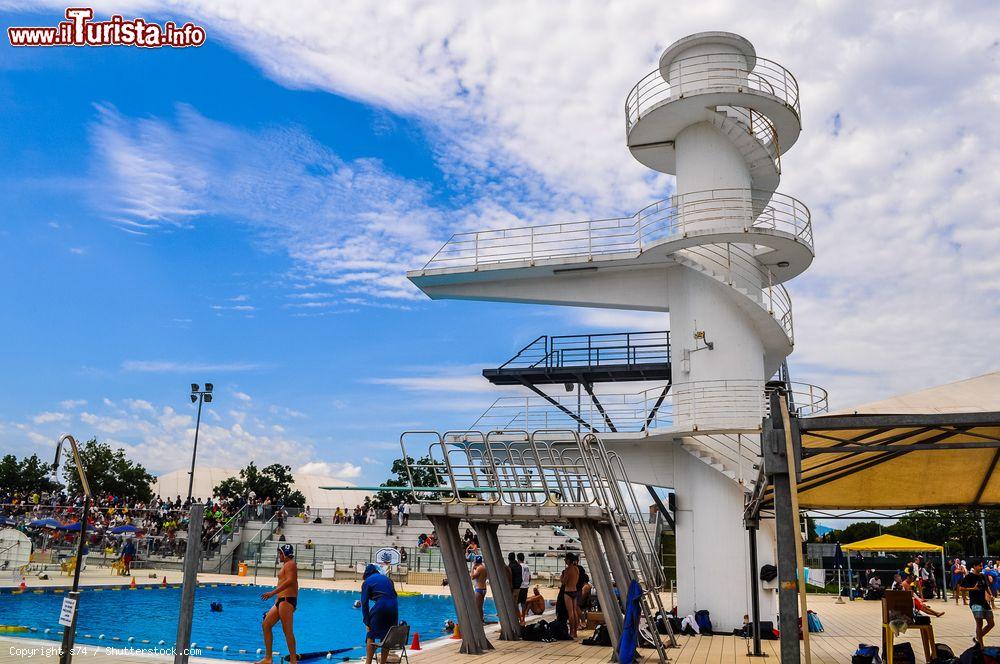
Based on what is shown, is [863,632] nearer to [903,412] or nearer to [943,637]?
[943,637]

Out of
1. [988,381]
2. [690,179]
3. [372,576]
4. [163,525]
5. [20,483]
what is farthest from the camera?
[20,483]

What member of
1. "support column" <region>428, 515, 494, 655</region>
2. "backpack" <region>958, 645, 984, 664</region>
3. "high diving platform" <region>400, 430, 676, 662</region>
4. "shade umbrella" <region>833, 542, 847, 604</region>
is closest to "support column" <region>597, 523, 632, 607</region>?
"high diving platform" <region>400, 430, 676, 662</region>

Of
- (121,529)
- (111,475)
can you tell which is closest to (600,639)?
(121,529)

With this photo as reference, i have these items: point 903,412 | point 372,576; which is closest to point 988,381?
point 903,412

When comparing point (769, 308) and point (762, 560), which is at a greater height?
point (769, 308)

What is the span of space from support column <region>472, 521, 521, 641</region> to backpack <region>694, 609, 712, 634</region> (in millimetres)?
4137

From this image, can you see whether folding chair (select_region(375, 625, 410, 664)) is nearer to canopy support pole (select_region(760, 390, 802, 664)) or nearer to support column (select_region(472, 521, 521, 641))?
support column (select_region(472, 521, 521, 641))

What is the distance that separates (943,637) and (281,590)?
44.3 ft

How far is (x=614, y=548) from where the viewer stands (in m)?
12.4

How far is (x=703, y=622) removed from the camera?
52.0 feet

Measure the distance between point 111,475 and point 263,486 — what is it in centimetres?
1124

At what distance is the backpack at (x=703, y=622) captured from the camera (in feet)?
51.9

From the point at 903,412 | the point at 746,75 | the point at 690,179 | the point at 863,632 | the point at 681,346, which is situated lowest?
the point at 863,632

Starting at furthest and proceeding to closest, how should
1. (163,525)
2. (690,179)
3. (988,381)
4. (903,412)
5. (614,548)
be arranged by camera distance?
(163,525) → (690,179) → (614,548) → (988,381) → (903,412)
